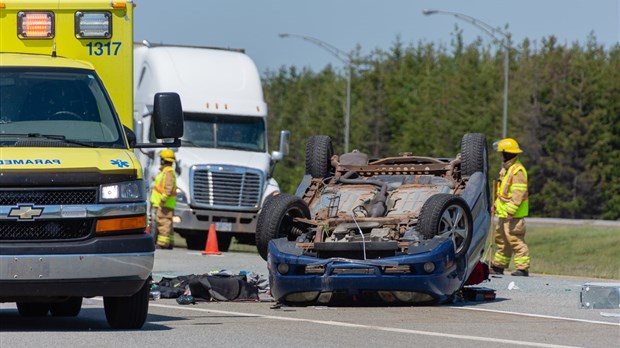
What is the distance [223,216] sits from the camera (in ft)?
92.4

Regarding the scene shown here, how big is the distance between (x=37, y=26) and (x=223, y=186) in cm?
1541

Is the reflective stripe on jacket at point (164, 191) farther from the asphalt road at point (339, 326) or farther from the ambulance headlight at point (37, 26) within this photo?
the ambulance headlight at point (37, 26)

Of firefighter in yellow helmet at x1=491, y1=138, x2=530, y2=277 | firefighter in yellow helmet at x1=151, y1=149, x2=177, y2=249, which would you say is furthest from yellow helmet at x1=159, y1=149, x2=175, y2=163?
firefighter in yellow helmet at x1=491, y1=138, x2=530, y2=277

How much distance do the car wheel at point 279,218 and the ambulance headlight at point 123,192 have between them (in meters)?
3.89

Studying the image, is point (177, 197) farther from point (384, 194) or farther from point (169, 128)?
point (169, 128)

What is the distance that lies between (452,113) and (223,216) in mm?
45128

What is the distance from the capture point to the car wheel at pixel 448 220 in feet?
46.9

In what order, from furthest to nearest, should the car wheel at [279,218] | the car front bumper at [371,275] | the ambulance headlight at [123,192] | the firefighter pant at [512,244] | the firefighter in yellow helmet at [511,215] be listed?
1. the firefighter in yellow helmet at [511,215]
2. the firefighter pant at [512,244]
3. the car wheel at [279,218]
4. the car front bumper at [371,275]
5. the ambulance headlight at [123,192]

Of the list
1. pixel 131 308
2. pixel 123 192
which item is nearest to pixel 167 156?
pixel 131 308

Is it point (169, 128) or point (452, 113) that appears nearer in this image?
point (169, 128)

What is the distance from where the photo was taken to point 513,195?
64.1ft

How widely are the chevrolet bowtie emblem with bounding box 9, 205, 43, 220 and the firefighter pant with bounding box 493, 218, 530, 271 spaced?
9.77 meters

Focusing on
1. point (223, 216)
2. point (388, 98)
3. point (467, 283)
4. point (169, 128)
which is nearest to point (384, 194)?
point (467, 283)

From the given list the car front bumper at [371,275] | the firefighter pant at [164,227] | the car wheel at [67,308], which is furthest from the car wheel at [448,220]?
the firefighter pant at [164,227]
